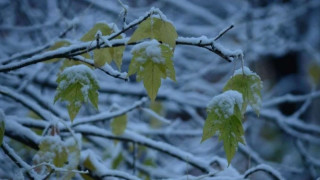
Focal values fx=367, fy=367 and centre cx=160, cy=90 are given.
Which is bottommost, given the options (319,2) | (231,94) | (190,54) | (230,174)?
(230,174)

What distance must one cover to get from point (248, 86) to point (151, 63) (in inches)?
12.7

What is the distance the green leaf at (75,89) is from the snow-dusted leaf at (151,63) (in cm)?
15

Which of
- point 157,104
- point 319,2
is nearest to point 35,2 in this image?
point 157,104

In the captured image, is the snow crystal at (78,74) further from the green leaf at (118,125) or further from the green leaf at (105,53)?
the green leaf at (118,125)

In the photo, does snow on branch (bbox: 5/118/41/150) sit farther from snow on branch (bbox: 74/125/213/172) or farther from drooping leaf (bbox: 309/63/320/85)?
drooping leaf (bbox: 309/63/320/85)

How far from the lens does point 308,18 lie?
657 cm

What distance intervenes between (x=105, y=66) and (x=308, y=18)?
628 centimetres

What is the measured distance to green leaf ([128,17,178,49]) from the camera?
3.28 ft

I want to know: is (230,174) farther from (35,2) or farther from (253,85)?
(35,2)

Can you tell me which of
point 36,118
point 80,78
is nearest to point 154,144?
point 80,78

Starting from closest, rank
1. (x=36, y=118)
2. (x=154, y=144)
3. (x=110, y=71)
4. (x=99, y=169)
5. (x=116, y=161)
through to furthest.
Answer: (x=110, y=71)
(x=99, y=169)
(x=154, y=144)
(x=36, y=118)
(x=116, y=161)

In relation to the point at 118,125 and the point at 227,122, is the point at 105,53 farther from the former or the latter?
the point at 118,125

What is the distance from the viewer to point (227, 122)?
3.32ft

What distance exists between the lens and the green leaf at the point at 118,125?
168 centimetres
